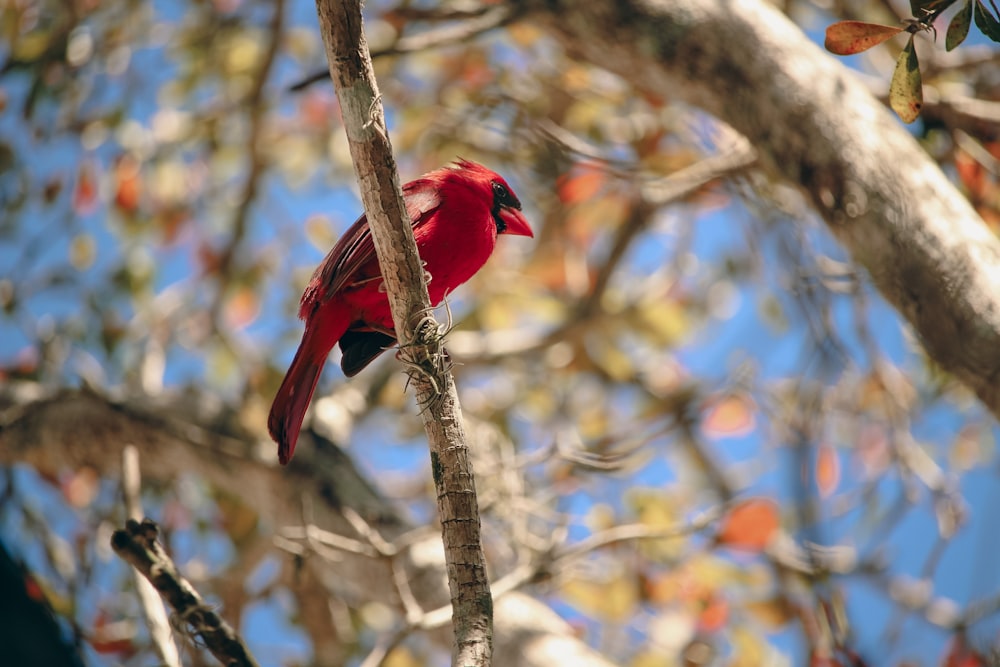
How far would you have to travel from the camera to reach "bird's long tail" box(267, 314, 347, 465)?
9.59ft

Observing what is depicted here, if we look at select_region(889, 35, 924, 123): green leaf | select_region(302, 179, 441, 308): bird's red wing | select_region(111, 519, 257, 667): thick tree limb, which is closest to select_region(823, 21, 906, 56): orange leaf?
select_region(889, 35, 924, 123): green leaf

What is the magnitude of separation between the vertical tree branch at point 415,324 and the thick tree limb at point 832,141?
4.40ft

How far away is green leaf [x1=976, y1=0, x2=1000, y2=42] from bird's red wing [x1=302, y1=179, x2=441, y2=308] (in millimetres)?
1497

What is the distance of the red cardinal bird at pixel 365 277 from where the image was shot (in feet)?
9.59

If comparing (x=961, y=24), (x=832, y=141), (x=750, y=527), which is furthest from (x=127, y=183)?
(x=961, y=24)

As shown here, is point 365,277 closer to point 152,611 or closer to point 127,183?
point 152,611

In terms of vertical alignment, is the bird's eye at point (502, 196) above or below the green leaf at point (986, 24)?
below

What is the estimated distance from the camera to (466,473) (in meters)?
2.14

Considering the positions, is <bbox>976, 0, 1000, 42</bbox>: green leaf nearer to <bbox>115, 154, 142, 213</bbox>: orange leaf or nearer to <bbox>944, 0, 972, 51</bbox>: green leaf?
<bbox>944, 0, 972, 51</bbox>: green leaf

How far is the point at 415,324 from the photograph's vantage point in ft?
7.20

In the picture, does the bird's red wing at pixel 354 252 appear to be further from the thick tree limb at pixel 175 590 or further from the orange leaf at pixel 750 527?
the orange leaf at pixel 750 527

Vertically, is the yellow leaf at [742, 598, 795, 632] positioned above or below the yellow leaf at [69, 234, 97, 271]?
below

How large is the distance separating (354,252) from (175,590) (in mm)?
1101

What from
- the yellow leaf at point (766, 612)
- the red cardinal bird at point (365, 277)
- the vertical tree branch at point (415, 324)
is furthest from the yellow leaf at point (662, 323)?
the vertical tree branch at point (415, 324)
